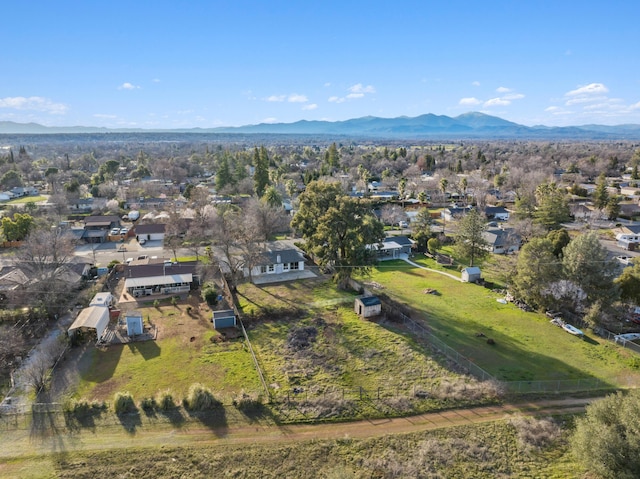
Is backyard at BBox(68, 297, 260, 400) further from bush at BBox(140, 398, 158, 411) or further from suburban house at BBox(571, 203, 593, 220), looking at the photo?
suburban house at BBox(571, 203, 593, 220)

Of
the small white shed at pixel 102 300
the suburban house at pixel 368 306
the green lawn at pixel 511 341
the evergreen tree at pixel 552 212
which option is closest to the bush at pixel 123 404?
the small white shed at pixel 102 300

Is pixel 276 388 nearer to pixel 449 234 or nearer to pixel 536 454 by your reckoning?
pixel 536 454

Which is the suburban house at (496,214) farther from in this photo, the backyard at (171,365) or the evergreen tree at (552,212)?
the backyard at (171,365)

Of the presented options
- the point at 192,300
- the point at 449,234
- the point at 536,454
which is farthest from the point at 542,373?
the point at 449,234

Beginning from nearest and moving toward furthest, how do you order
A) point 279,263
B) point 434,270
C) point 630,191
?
1. point 279,263
2. point 434,270
3. point 630,191

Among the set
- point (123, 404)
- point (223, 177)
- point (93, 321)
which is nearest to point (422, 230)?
point (93, 321)

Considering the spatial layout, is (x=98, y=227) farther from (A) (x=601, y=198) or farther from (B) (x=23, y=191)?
(A) (x=601, y=198)

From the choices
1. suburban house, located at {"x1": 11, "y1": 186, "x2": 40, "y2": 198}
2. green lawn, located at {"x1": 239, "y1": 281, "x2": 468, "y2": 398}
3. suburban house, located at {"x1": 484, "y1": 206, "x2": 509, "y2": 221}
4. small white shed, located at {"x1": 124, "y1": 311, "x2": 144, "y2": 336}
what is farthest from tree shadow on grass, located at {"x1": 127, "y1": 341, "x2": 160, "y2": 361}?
suburban house, located at {"x1": 11, "y1": 186, "x2": 40, "y2": 198}
